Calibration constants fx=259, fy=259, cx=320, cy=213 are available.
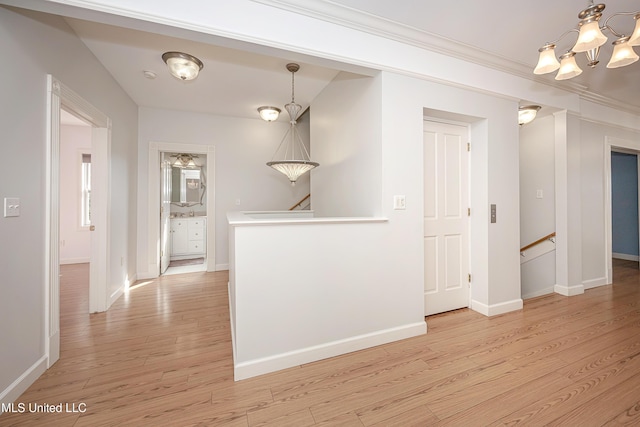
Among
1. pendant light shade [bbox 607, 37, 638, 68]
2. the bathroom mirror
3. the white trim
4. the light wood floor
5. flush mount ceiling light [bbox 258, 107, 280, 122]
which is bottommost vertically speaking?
the light wood floor

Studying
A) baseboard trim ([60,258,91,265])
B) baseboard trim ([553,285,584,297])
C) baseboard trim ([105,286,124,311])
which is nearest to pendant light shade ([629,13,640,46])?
baseboard trim ([553,285,584,297])

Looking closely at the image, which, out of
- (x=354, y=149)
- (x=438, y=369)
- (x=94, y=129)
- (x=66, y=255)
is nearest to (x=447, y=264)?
(x=438, y=369)

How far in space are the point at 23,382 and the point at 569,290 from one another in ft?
17.9

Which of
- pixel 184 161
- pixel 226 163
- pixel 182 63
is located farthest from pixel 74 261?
pixel 182 63

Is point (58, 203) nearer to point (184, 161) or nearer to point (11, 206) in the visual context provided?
point (11, 206)

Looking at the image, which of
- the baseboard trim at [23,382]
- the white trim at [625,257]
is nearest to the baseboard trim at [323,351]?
the baseboard trim at [23,382]

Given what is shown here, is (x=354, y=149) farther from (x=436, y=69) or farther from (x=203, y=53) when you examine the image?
(x=203, y=53)

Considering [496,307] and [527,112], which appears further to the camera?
[527,112]

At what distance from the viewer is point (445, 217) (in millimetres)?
2844

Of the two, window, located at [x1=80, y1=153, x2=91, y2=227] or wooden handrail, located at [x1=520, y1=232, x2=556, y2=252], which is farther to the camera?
window, located at [x1=80, y1=153, x2=91, y2=227]

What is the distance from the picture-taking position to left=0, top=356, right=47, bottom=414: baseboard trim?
1.53 meters

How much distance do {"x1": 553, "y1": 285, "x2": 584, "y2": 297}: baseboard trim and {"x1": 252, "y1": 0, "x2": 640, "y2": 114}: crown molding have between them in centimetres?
260

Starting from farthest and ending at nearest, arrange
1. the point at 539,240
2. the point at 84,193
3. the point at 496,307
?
the point at 84,193 < the point at 539,240 < the point at 496,307

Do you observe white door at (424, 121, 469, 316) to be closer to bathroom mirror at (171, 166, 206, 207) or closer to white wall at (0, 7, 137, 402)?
white wall at (0, 7, 137, 402)
